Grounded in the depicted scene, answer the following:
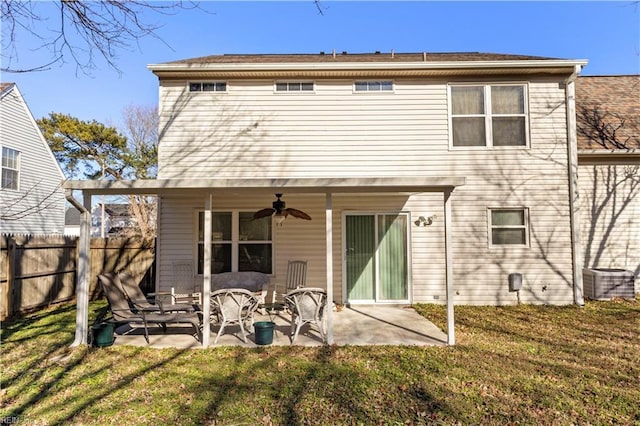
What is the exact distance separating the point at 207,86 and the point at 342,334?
6738mm

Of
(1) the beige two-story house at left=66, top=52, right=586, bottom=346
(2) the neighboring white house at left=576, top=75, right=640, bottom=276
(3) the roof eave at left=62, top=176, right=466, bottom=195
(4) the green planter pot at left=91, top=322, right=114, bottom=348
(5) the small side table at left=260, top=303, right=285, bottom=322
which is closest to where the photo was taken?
(3) the roof eave at left=62, top=176, right=466, bottom=195

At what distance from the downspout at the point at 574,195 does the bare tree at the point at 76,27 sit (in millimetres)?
8748

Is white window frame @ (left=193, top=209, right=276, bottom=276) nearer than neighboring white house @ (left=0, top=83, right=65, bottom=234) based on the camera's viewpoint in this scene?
Yes

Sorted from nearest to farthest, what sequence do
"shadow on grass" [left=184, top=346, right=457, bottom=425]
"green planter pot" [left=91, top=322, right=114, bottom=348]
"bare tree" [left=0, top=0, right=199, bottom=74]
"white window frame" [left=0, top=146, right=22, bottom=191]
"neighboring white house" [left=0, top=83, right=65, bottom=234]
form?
"shadow on grass" [left=184, top=346, right=457, bottom=425] < "bare tree" [left=0, top=0, right=199, bottom=74] < "green planter pot" [left=91, top=322, right=114, bottom=348] < "white window frame" [left=0, top=146, right=22, bottom=191] < "neighboring white house" [left=0, top=83, right=65, bottom=234]

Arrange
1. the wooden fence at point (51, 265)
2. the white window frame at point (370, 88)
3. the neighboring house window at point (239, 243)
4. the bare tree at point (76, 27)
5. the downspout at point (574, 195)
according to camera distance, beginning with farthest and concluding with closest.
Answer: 1. the white window frame at point (370, 88)
2. the neighboring house window at point (239, 243)
3. the downspout at point (574, 195)
4. the wooden fence at point (51, 265)
5. the bare tree at point (76, 27)

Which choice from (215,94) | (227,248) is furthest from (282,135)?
(227,248)

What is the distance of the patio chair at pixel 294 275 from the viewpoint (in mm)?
8438

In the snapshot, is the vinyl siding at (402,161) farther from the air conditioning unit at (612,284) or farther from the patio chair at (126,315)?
the patio chair at (126,315)

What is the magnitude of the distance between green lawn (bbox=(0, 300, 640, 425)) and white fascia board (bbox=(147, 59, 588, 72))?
5928mm

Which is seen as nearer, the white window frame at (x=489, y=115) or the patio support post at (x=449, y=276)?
the patio support post at (x=449, y=276)

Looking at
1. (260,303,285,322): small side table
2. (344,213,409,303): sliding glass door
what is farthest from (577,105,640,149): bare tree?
(260,303,285,322): small side table

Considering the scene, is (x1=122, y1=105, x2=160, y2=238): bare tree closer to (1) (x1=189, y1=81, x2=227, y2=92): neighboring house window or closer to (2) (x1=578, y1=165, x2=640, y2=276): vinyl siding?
(1) (x1=189, y1=81, x2=227, y2=92): neighboring house window

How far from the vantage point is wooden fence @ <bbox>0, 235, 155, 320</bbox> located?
7.36 metres

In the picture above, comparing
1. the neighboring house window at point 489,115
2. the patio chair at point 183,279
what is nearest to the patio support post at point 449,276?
the neighboring house window at point 489,115
